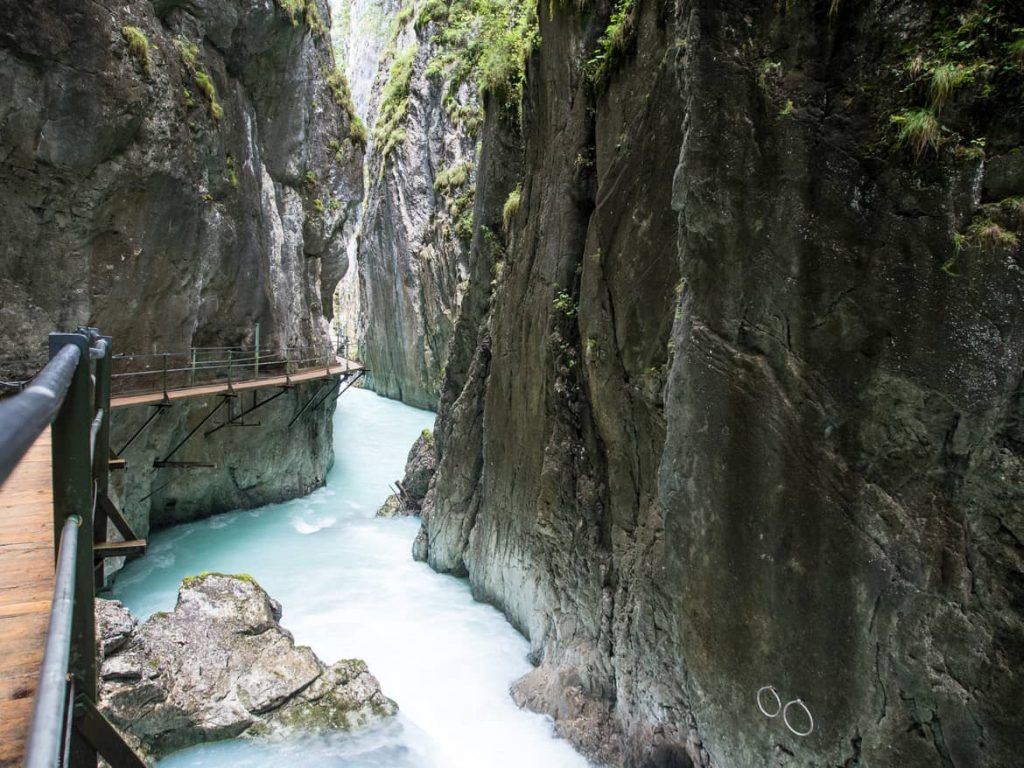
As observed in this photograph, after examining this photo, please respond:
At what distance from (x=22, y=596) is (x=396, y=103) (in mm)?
37511

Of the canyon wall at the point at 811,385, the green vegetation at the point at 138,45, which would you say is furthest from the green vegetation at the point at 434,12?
the canyon wall at the point at 811,385

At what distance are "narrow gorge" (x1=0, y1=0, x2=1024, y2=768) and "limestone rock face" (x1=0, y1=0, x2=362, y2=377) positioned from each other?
0.24ft

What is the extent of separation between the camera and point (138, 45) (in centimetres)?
1168

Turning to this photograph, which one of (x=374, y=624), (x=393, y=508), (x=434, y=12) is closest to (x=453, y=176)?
(x=434, y=12)

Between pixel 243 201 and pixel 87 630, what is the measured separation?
16660 millimetres

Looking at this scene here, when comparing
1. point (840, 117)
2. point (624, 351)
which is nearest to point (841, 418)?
point (840, 117)

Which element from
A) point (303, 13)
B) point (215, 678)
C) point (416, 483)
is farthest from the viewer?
point (416, 483)

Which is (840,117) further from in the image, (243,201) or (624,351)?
(243,201)

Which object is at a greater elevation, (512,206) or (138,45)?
(138,45)

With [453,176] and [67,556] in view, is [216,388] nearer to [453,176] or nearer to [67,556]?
[67,556]

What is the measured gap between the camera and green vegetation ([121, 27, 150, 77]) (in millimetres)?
11531

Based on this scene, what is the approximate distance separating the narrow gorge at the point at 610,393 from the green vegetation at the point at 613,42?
0.09m

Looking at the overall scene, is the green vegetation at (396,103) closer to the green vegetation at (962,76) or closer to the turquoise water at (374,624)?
the turquoise water at (374,624)

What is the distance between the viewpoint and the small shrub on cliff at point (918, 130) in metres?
3.90
